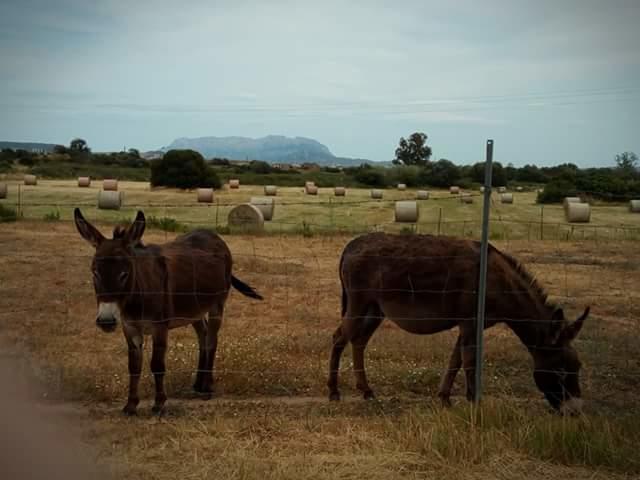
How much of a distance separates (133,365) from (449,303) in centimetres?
305

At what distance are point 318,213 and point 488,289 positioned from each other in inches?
938

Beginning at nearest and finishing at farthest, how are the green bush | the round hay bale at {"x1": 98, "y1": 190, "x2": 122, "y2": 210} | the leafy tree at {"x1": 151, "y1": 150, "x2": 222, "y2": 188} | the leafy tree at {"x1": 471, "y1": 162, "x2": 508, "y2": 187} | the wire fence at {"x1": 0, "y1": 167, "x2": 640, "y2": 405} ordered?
1. the wire fence at {"x1": 0, "y1": 167, "x2": 640, "y2": 405}
2. the round hay bale at {"x1": 98, "y1": 190, "x2": 122, "y2": 210}
3. the leafy tree at {"x1": 471, "y1": 162, "x2": 508, "y2": 187}
4. the leafy tree at {"x1": 151, "y1": 150, "x2": 222, "y2": 188}
5. the green bush

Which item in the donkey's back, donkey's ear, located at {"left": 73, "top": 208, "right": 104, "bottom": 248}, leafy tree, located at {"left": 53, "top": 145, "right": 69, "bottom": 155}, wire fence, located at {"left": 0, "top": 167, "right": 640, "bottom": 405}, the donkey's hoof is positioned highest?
leafy tree, located at {"left": 53, "top": 145, "right": 69, "bottom": 155}

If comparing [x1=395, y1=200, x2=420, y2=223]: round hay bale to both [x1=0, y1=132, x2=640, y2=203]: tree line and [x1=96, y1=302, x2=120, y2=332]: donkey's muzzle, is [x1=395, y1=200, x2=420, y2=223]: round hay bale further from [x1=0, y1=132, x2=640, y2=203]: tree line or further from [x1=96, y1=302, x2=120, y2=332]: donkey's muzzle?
[x1=96, y1=302, x2=120, y2=332]: donkey's muzzle

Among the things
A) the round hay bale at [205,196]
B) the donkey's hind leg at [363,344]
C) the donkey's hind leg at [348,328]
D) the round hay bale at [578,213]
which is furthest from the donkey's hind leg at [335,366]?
the round hay bale at [205,196]

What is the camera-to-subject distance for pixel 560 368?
5.77 meters

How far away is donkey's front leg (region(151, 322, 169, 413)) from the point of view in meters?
6.00

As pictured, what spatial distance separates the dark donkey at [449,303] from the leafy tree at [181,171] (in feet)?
123

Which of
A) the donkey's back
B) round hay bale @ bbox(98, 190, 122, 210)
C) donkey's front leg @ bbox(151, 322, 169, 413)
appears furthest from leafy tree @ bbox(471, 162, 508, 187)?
donkey's front leg @ bbox(151, 322, 169, 413)

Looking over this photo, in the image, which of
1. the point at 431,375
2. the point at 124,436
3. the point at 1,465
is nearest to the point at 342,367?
the point at 431,375

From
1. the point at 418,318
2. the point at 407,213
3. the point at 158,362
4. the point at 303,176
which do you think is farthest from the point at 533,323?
the point at 303,176

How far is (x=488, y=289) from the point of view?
6.08 m

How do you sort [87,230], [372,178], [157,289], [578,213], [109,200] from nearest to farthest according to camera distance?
[87,230] < [157,289] < [578,213] < [109,200] < [372,178]

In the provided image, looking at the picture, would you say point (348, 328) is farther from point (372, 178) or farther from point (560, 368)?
point (372, 178)
